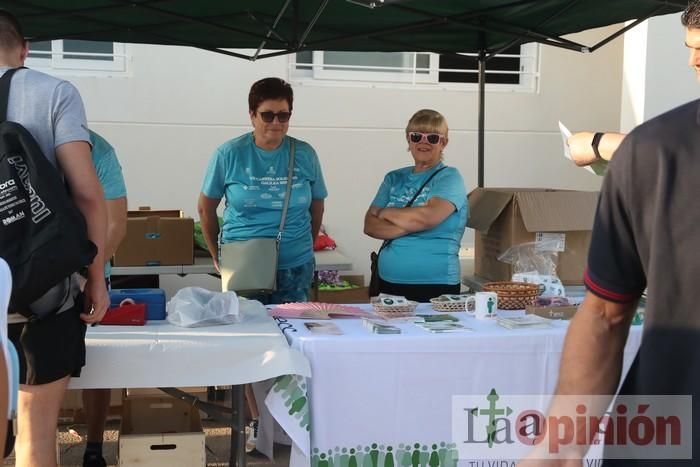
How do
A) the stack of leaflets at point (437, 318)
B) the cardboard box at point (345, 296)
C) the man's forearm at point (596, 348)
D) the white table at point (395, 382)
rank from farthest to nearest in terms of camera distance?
the cardboard box at point (345, 296), the stack of leaflets at point (437, 318), the white table at point (395, 382), the man's forearm at point (596, 348)

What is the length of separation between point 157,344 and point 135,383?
141 mm

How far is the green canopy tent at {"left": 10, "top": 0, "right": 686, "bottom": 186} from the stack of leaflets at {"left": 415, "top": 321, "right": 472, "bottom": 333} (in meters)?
1.91

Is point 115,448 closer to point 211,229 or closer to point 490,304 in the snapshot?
point 211,229

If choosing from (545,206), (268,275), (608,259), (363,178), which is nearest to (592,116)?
(363,178)

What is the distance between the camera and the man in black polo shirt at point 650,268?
1.28 m

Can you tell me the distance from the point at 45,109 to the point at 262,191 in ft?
4.89

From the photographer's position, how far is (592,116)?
727 cm

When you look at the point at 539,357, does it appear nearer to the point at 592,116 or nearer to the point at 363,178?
the point at 363,178

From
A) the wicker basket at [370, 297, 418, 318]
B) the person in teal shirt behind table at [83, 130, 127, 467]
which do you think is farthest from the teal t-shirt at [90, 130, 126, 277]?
the wicker basket at [370, 297, 418, 318]

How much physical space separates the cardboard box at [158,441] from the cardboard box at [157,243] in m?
1.68

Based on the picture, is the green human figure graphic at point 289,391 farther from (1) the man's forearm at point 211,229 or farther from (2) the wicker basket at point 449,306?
(1) the man's forearm at point 211,229

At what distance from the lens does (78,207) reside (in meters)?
2.35

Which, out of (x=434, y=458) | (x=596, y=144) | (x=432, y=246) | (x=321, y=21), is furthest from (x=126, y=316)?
(x=321, y=21)

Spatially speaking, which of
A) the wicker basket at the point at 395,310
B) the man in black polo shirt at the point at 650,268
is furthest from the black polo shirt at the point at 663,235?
the wicker basket at the point at 395,310
